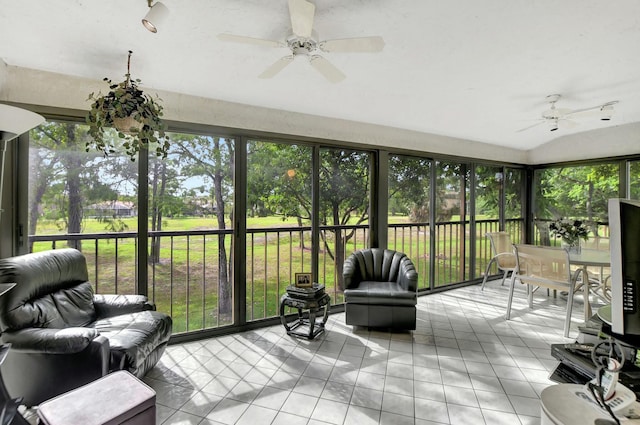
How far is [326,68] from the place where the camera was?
6.81 ft

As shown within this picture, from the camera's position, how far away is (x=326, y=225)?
3938mm

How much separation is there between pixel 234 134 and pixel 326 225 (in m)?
1.58

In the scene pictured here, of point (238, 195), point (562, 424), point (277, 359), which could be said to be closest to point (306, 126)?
point (238, 195)

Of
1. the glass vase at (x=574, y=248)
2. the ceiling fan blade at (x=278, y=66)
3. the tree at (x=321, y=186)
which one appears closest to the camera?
the ceiling fan blade at (x=278, y=66)

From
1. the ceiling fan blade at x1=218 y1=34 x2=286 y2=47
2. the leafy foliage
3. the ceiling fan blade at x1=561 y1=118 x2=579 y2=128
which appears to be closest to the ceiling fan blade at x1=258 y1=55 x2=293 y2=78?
the ceiling fan blade at x1=218 y1=34 x2=286 y2=47

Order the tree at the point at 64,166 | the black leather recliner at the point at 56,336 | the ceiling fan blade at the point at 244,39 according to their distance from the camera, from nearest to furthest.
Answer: the ceiling fan blade at the point at 244,39 < the black leather recliner at the point at 56,336 < the tree at the point at 64,166

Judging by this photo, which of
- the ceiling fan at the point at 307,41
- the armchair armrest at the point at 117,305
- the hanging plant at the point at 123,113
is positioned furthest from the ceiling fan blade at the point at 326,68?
the armchair armrest at the point at 117,305

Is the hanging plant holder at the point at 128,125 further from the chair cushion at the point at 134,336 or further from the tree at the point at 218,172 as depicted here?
the chair cushion at the point at 134,336

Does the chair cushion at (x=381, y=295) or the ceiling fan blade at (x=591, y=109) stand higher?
the ceiling fan blade at (x=591, y=109)

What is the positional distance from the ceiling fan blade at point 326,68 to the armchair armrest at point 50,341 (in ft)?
7.32

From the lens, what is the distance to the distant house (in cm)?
275

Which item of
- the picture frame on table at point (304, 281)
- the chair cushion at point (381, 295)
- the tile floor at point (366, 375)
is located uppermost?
the picture frame on table at point (304, 281)

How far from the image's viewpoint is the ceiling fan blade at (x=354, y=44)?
1757 millimetres

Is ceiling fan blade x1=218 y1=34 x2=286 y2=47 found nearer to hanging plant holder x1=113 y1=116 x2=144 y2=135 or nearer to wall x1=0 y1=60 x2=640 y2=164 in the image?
hanging plant holder x1=113 y1=116 x2=144 y2=135
